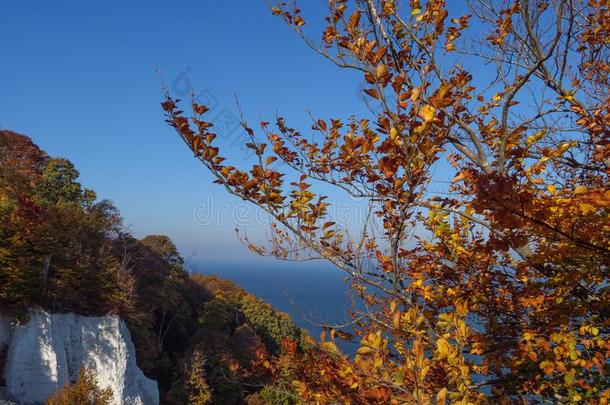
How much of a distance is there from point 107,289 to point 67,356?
10.3ft

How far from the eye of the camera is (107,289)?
58.7 feet

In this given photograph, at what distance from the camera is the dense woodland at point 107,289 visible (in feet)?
49.9

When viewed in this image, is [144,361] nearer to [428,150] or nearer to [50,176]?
[50,176]

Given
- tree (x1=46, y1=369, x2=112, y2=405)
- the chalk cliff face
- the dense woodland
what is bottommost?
tree (x1=46, y1=369, x2=112, y2=405)

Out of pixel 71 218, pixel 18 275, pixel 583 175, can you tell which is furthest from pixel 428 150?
pixel 71 218

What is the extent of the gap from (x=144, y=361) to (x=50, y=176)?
42.3ft

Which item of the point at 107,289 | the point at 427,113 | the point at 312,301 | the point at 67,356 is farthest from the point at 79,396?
the point at 312,301

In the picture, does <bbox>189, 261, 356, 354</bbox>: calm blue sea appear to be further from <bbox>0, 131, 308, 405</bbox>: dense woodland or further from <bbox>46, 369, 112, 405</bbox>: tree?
<bbox>46, 369, 112, 405</bbox>: tree

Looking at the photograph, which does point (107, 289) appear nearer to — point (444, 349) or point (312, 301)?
point (444, 349)

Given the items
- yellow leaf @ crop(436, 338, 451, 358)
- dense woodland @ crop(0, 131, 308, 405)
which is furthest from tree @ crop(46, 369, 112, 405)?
yellow leaf @ crop(436, 338, 451, 358)

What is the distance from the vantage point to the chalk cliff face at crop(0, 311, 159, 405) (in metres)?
14.3

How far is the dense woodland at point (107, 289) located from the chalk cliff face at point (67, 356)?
2.10 feet

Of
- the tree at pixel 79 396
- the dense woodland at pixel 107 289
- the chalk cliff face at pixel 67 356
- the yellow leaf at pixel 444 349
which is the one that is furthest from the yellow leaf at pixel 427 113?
the chalk cliff face at pixel 67 356

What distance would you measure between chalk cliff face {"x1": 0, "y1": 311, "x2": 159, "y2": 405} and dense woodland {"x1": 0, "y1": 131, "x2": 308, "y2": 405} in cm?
64
